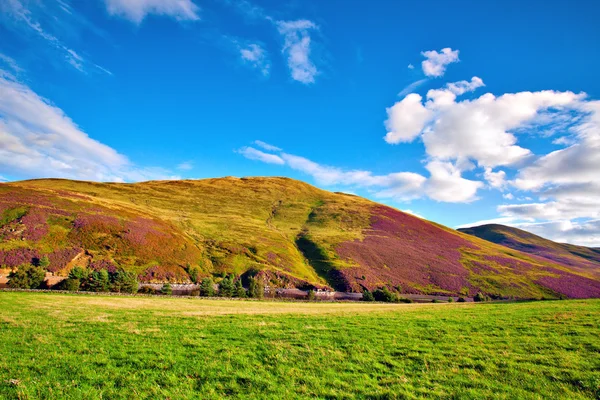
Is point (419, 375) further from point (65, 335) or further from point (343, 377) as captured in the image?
point (65, 335)

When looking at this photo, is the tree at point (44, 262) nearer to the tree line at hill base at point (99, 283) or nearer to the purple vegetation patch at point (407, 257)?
the tree line at hill base at point (99, 283)

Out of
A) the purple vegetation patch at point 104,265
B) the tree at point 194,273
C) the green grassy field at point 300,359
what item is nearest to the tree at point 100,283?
the purple vegetation patch at point 104,265

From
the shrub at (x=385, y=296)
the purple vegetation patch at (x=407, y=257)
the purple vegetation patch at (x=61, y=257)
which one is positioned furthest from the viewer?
the purple vegetation patch at (x=407, y=257)

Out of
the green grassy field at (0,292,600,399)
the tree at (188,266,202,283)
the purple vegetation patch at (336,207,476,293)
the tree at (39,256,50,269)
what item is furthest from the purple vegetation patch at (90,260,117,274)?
the purple vegetation patch at (336,207,476,293)

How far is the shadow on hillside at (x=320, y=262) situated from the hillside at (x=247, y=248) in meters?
0.46

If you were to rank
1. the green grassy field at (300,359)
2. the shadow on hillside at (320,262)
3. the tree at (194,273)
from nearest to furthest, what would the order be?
the green grassy field at (300,359) < the tree at (194,273) < the shadow on hillside at (320,262)

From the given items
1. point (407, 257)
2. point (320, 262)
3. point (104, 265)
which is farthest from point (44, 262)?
point (407, 257)

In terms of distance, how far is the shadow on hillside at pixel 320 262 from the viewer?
106625mm

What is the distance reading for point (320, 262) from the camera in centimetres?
12425

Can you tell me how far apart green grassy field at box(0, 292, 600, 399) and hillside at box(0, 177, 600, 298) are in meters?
78.3

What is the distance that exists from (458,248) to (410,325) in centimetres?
15831

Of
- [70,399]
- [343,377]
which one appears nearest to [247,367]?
[343,377]

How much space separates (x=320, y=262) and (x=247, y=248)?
3107 centimetres

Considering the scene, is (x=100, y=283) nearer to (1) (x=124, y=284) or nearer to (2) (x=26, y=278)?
(1) (x=124, y=284)
